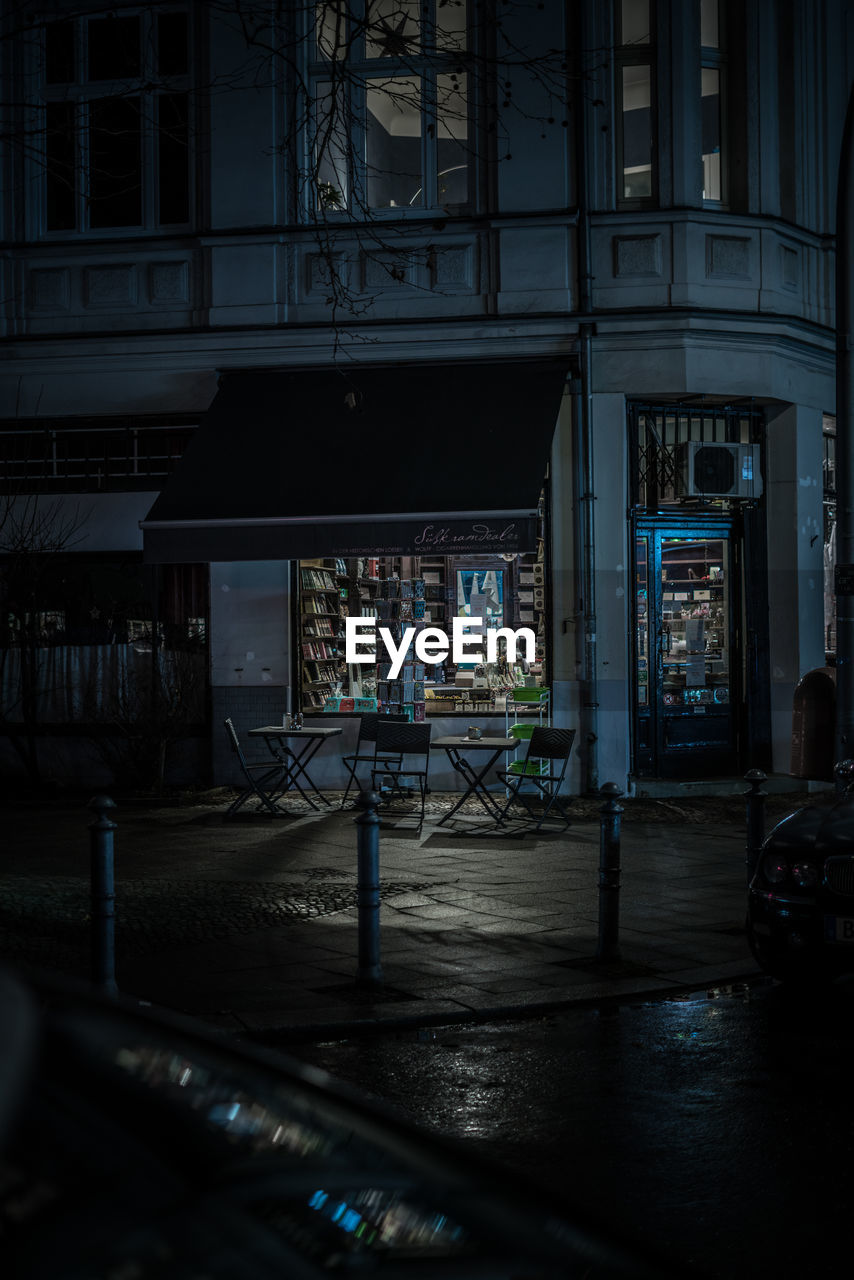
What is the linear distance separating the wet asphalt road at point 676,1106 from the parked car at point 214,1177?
1.88 meters

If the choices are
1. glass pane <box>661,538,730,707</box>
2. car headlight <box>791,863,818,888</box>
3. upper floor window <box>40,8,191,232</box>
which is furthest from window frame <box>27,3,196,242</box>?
car headlight <box>791,863,818,888</box>

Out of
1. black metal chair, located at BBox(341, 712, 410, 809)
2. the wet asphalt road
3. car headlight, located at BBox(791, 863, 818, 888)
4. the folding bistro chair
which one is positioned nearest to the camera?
the wet asphalt road

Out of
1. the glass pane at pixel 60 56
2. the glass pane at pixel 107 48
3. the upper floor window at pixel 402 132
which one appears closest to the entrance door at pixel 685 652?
the upper floor window at pixel 402 132

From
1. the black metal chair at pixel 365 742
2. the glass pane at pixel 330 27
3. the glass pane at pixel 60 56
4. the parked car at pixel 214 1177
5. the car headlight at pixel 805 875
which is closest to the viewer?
the parked car at pixel 214 1177

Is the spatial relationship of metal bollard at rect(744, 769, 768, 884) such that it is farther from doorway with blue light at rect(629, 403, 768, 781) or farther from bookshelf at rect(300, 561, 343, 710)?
bookshelf at rect(300, 561, 343, 710)

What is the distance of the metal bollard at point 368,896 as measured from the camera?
6879mm

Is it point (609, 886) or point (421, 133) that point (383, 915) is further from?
point (421, 133)

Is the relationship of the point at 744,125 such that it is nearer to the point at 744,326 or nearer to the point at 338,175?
the point at 744,326

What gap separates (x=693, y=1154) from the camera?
4.64 m

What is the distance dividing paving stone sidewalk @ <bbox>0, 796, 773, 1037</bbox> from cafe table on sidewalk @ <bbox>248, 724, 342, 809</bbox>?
0.93 meters

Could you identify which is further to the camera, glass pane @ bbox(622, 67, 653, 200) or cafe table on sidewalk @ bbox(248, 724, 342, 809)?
glass pane @ bbox(622, 67, 653, 200)

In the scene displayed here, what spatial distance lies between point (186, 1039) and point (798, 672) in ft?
44.7

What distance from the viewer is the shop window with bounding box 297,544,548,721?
14.8m

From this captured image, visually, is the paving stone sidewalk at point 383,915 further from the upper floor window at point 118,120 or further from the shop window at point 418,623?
the upper floor window at point 118,120
